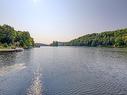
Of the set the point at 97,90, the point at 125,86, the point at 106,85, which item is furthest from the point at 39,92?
the point at 125,86

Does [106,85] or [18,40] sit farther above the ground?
[18,40]

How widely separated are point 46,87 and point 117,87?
368 inches

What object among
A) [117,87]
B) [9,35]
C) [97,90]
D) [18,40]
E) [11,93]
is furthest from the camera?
[18,40]

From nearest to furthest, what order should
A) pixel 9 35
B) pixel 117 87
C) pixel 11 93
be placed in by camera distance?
pixel 11 93 < pixel 117 87 < pixel 9 35

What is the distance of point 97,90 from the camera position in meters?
23.4

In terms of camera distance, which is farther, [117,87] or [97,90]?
→ [117,87]

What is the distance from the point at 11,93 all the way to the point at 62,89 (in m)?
6.17

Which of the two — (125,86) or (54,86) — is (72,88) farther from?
(125,86)

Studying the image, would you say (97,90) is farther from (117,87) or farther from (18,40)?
(18,40)

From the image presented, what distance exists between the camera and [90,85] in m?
25.9

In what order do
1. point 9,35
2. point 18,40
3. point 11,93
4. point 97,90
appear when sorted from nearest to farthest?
point 11,93 → point 97,90 → point 9,35 → point 18,40

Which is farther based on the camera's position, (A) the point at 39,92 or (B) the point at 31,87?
(B) the point at 31,87

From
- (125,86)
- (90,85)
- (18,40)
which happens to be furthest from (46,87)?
(18,40)

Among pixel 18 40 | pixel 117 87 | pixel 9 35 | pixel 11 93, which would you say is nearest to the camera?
pixel 11 93
